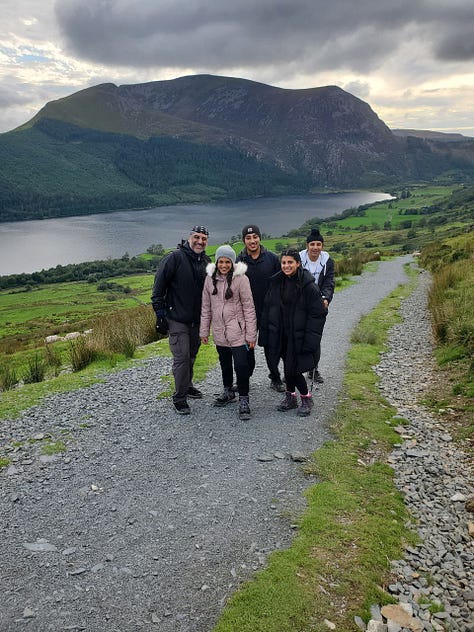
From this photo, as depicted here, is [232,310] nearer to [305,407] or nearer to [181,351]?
[181,351]

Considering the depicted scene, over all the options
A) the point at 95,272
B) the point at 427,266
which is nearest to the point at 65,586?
the point at 427,266

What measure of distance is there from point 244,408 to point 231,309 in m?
1.49

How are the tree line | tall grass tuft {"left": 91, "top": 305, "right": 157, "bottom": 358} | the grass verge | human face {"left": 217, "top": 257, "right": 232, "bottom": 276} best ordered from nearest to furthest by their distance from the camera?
the grass verge → human face {"left": 217, "top": 257, "right": 232, "bottom": 276} → tall grass tuft {"left": 91, "top": 305, "right": 157, "bottom": 358} → the tree line

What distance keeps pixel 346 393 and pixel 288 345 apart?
2.06 metres

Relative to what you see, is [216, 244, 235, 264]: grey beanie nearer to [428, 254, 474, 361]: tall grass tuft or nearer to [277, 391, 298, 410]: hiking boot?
[277, 391, 298, 410]: hiking boot

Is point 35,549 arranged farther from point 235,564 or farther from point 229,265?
point 229,265

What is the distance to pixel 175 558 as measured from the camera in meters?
3.97

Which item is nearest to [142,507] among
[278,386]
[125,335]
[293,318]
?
[293,318]

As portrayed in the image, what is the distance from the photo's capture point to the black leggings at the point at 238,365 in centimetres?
670

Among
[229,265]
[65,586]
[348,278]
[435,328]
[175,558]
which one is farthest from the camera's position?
[348,278]

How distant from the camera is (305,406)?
6.99 meters

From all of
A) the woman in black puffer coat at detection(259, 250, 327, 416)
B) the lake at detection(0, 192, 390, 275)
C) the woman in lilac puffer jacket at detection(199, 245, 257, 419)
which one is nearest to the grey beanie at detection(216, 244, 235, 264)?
the woman in lilac puffer jacket at detection(199, 245, 257, 419)

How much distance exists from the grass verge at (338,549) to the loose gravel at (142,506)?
0.57 feet

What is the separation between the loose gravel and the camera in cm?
353
